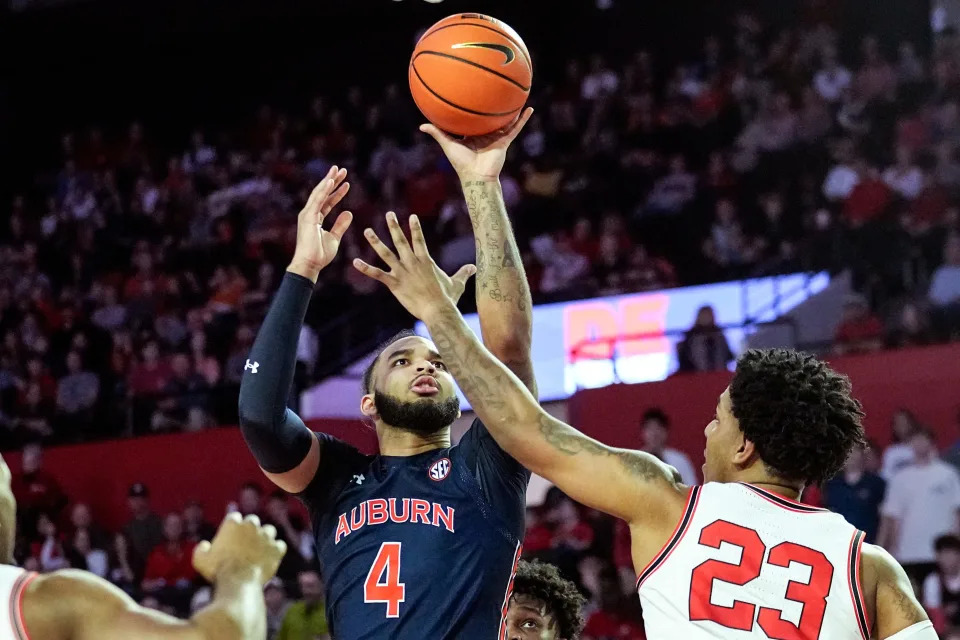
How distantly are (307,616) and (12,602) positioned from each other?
262 inches

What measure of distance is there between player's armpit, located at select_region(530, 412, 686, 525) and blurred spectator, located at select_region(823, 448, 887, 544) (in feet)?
19.5

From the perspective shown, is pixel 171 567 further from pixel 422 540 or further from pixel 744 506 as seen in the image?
pixel 744 506

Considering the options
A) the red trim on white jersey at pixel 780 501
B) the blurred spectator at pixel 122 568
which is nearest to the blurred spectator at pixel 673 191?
the blurred spectator at pixel 122 568

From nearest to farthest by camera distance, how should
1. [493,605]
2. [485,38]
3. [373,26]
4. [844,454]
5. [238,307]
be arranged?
[844,454] → [493,605] → [485,38] → [238,307] → [373,26]

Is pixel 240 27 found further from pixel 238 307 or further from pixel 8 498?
pixel 8 498

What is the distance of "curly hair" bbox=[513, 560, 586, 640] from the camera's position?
184 inches

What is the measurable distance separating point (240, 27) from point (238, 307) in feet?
23.5

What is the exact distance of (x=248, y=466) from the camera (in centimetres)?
1145

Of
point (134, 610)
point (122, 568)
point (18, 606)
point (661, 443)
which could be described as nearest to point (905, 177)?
point (661, 443)

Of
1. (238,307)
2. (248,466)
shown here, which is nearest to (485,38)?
(248,466)

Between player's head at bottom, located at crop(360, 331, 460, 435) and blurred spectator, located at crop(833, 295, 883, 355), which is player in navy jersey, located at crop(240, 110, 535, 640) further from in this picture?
blurred spectator, located at crop(833, 295, 883, 355)

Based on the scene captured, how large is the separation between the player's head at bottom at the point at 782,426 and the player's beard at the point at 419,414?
1.01 m

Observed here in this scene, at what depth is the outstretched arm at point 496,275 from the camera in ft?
12.3

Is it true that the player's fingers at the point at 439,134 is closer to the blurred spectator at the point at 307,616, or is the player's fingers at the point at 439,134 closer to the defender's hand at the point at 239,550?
the defender's hand at the point at 239,550
